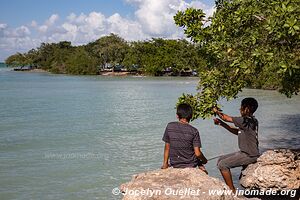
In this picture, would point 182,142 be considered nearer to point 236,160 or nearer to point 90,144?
point 236,160

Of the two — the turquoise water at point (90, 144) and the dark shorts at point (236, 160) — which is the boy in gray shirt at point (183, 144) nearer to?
the dark shorts at point (236, 160)

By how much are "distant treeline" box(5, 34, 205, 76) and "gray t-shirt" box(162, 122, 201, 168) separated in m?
60.0

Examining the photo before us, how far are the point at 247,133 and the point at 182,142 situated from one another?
1.55m

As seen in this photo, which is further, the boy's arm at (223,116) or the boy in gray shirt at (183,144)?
the boy's arm at (223,116)

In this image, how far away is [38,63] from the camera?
4894 inches

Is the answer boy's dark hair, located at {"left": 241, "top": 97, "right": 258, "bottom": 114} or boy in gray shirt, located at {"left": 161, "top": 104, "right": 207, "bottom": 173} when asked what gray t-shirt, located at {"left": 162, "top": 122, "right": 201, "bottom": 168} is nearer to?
boy in gray shirt, located at {"left": 161, "top": 104, "right": 207, "bottom": 173}

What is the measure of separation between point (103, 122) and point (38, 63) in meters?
109

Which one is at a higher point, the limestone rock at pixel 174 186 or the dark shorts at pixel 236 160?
the limestone rock at pixel 174 186

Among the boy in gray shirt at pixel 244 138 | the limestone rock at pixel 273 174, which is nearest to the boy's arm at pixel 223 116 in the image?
the boy in gray shirt at pixel 244 138

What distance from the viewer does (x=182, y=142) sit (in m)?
5.38

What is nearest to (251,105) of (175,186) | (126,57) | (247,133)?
(247,133)

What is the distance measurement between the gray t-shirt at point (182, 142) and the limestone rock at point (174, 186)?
57 centimetres

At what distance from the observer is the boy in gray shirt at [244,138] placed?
20.9 feet

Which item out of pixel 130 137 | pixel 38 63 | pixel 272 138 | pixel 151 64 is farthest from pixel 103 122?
pixel 38 63
